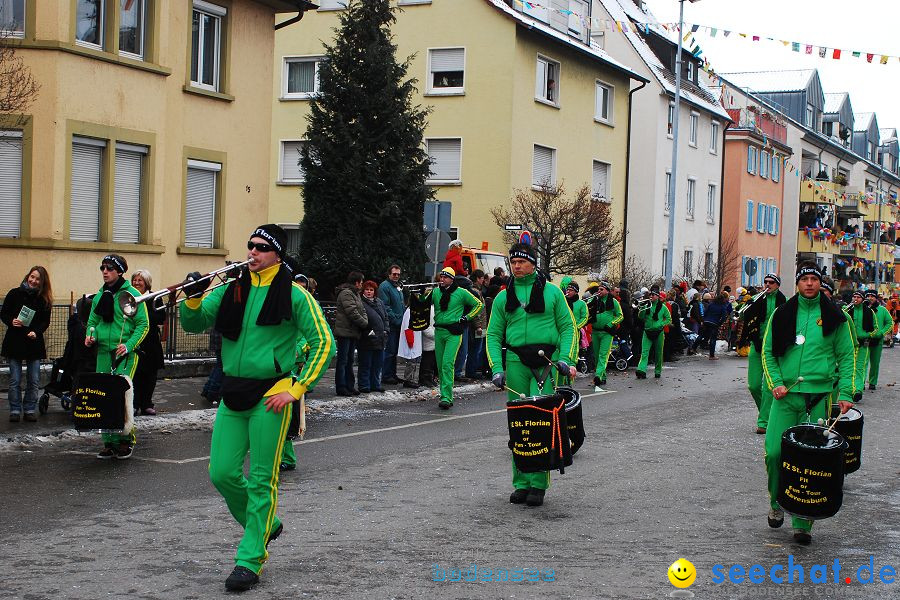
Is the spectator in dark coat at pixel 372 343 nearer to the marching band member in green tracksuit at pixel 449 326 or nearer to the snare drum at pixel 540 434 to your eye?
the marching band member in green tracksuit at pixel 449 326

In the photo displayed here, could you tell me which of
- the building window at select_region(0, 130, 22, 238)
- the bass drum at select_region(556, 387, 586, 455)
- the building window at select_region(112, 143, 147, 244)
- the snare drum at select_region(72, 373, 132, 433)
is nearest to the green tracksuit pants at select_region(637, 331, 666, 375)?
the building window at select_region(112, 143, 147, 244)

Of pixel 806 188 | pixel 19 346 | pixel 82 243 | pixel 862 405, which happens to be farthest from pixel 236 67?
pixel 806 188

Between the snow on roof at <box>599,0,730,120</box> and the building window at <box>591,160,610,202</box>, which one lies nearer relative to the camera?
the building window at <box>591,160,610,202</box>

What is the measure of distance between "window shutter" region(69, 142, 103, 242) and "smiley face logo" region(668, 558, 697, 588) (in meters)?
14.1

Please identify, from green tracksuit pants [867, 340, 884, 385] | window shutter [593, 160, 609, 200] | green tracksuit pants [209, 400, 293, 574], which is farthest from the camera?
window shutter [593, 160, 609, 200]

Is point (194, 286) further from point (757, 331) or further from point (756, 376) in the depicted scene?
point (756, 376)

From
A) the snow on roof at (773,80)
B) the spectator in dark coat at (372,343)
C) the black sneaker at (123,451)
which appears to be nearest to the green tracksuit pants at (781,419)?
the black sneaker at (123,451)

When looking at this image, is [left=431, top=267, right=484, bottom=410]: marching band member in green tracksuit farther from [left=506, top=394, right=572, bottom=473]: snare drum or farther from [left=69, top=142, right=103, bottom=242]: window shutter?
[left=506, top=394, right=572, bottom=473]: snare drum

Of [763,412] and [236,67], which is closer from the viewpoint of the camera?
[763,412]

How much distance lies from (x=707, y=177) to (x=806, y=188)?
63.0ft

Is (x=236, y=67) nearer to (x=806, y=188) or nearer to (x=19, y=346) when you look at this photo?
(x=19, y=346)

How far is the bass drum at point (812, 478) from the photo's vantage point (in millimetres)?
7207

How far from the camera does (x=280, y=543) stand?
714 cm

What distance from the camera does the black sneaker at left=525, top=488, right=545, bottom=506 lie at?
8.52 metres
